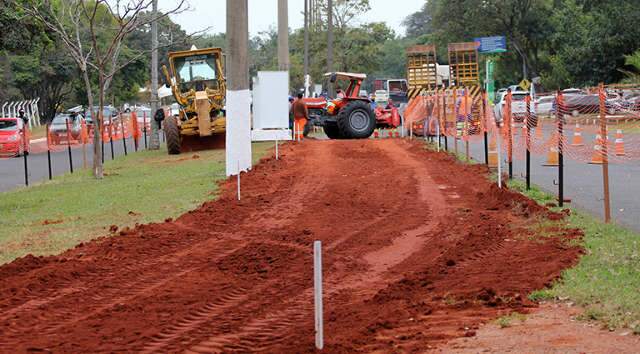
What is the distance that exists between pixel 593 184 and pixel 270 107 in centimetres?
1309

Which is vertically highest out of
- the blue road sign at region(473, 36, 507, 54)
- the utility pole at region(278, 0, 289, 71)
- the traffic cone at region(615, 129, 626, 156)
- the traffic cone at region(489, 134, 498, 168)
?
the blue road sign at region(473, 36, 507, 54)

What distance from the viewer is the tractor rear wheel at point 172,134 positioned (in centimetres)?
3378

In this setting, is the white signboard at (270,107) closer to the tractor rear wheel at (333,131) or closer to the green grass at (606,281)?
the tractor rear wheel at (333,131)

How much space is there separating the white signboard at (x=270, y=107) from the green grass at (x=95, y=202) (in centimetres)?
94

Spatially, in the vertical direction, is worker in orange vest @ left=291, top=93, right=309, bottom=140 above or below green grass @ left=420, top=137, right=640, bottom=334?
above

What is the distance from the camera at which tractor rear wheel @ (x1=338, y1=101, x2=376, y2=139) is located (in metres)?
35.8

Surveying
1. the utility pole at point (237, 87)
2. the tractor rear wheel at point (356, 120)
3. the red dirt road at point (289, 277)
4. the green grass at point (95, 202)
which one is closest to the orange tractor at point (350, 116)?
the tractor rear wheel at point (356, 120)

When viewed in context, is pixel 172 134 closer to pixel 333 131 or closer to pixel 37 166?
pixel 37 166

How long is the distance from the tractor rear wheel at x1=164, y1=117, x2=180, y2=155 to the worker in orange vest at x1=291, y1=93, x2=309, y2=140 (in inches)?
185

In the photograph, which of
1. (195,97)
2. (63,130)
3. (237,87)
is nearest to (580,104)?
(237,87)

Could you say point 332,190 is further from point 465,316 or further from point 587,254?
point 465,316

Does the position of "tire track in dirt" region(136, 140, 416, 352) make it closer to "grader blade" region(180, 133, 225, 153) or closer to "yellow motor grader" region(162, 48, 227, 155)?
"yellow motor grader" region(162, 48, 227, 155)

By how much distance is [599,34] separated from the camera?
61875 millimetres

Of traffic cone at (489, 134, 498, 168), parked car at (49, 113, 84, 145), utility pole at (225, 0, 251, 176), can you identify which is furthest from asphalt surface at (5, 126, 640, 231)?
parked car at (49, 113, 84, 145)
